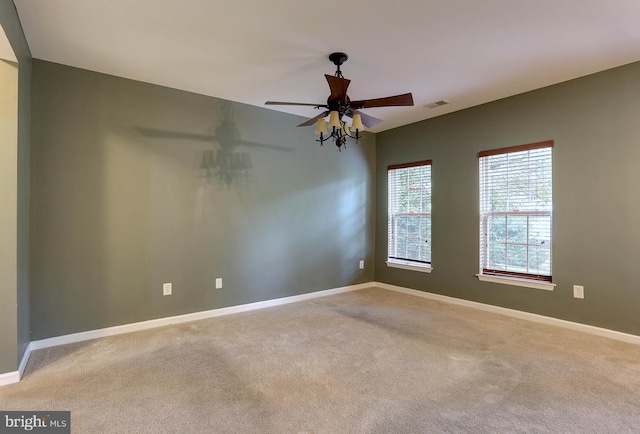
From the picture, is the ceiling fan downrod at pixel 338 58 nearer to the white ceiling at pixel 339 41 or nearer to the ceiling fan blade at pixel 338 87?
the white ceiling at pixel 339 41

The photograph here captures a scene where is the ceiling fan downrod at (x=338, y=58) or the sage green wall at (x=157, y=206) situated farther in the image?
the sage green wall at (x=157, y=206)

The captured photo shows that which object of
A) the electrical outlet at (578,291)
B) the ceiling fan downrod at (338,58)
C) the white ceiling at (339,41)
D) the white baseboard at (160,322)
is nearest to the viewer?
the white ceiling at (339,41)

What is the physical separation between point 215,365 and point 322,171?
307 cm

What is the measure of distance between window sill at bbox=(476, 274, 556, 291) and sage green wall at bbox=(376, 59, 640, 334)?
0.05 meters

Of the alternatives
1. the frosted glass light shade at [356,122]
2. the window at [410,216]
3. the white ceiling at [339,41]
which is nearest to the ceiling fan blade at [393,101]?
the frosted glass light shade at [356,122]

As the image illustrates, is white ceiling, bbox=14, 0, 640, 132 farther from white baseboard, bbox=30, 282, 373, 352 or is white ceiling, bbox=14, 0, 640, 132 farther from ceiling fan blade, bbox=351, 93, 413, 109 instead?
white baseboard, bbox=30, 282, 373, 352

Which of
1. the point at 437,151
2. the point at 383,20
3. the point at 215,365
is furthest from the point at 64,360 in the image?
the point at 437,151

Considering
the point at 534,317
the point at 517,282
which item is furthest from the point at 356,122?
the point at 534,317

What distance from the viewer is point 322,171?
16.1 feet

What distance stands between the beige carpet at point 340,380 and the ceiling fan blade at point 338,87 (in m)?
2.13

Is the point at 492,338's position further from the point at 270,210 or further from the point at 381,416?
the point at 270,210

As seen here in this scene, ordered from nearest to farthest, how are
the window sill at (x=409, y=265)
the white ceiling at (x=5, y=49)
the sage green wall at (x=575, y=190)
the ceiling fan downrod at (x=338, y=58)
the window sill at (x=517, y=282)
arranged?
the white ceiling at (x=5, y=49) → the ceiling fan downrod at (x=338, y=58) → the sage green wall at (x=575, y=190) → the window sill at (x=517, y=282) → the window sill at (x=409, y=265)

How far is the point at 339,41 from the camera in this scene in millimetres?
2682

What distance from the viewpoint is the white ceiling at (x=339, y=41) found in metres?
2.27
